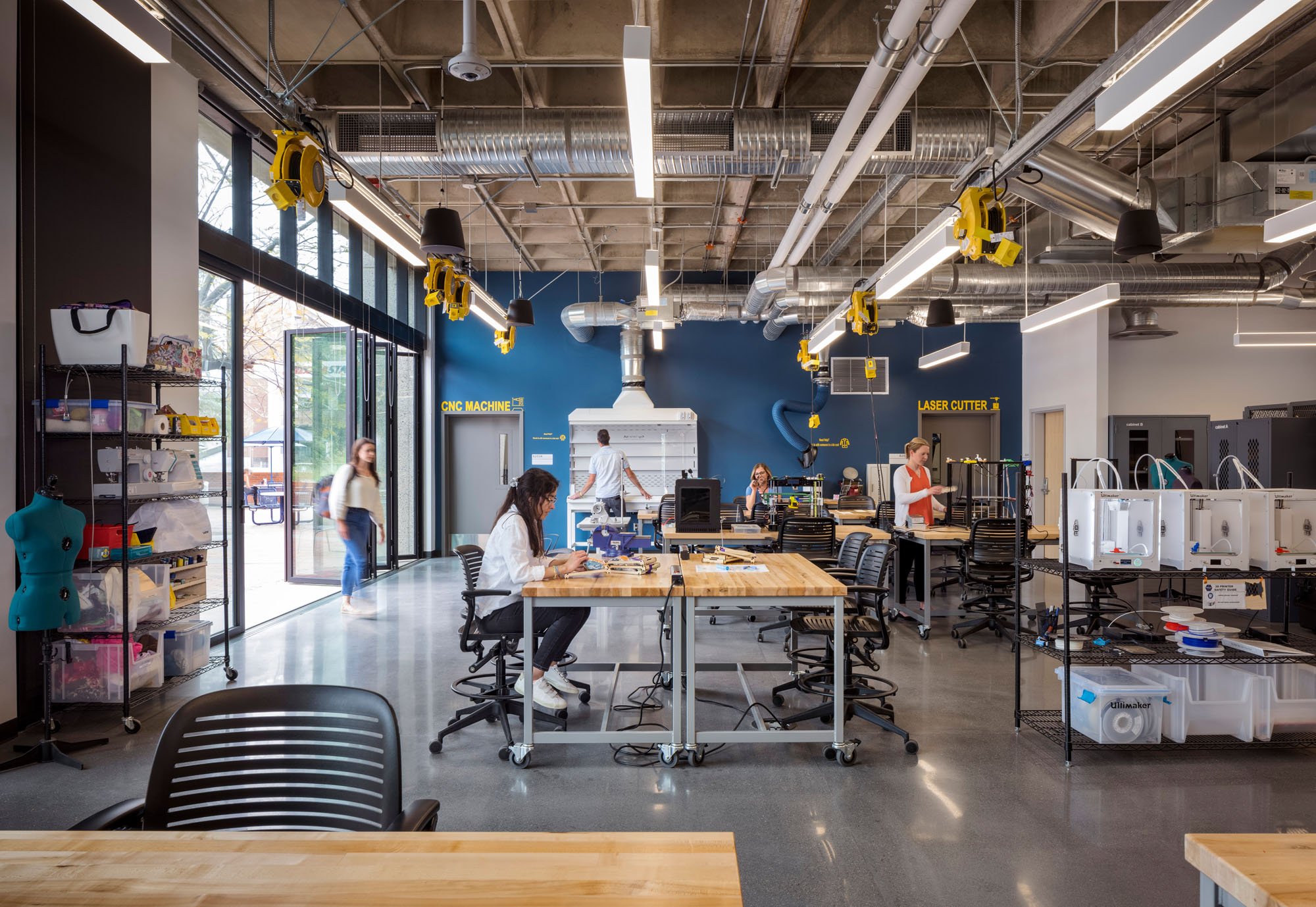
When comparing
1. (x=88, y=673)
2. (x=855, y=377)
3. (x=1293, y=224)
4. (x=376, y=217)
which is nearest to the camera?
(x=88, y=673)

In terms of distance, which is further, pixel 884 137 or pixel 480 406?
pixel 480 406

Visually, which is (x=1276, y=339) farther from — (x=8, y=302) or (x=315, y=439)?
(x=8, y=302)

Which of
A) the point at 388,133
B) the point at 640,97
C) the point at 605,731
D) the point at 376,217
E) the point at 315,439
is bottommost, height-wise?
the point at 605,731

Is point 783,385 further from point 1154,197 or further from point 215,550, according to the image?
point 215,550

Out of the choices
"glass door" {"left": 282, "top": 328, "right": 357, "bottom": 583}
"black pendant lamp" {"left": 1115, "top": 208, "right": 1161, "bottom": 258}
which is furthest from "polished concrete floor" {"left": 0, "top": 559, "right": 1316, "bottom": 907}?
"glass door" {"left": 282, "top": 328, "right": 357, "bottom": 583}

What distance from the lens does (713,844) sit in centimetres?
115

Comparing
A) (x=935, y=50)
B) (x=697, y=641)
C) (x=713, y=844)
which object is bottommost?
(x=697, y=641)

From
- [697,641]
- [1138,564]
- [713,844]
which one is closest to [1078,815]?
[1138,564]

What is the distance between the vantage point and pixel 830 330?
359 inches

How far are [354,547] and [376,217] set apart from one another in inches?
141

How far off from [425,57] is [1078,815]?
6.19 metres

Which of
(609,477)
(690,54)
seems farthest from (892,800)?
(609,477)

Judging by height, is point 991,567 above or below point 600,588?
below

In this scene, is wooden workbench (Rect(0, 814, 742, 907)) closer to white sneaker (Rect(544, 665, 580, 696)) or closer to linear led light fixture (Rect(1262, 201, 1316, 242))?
white sneaker (Rect(544, 665, 580, 696))
